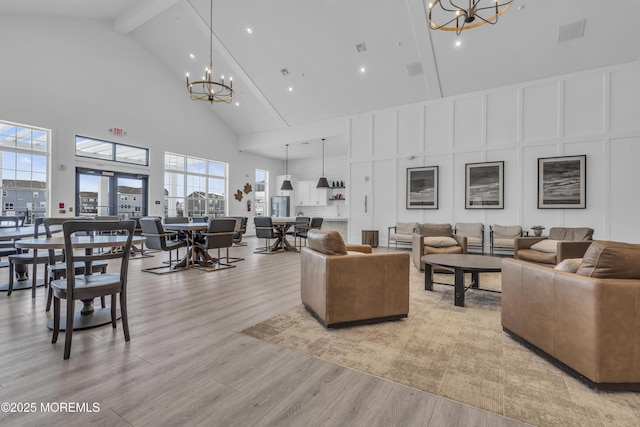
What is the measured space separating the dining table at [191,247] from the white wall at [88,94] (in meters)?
4.20

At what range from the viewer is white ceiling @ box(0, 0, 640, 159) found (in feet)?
19.5

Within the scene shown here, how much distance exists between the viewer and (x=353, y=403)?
1.62m

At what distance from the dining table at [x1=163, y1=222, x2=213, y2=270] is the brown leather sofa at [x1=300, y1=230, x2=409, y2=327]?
298 centimetres

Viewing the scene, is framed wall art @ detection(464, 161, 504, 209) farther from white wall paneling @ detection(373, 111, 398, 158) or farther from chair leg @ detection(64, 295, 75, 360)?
chair leg @ detection(64, 295, 75, 360)

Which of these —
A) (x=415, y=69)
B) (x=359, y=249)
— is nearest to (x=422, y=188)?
(x=415, y=69)

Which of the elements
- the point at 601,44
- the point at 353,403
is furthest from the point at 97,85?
the point at 601,44

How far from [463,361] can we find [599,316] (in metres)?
0.82

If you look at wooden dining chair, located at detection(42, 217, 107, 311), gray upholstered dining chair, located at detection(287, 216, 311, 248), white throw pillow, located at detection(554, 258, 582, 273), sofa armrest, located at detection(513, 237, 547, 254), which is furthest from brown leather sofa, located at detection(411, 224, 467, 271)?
wooden dining chair, located at detection(42, 217, 107, 311)

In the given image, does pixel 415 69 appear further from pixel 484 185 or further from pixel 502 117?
pixel 484 185

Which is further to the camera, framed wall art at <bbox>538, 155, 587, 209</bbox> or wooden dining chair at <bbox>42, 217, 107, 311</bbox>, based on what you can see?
framed wall art at <bbox>538, 155, 587, 209</bbox>

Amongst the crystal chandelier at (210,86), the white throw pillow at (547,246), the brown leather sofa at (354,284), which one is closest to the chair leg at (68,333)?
the brown leather sofa at (354,284)

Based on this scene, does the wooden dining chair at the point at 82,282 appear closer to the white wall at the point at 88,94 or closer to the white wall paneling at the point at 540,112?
the white wall at the point at 88,94

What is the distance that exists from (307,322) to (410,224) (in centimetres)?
598

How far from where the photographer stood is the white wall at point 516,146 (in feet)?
20.5
